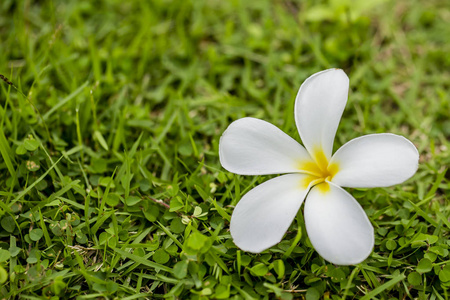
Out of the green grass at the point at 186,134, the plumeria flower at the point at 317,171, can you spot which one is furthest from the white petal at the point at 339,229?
the green grass at the point at 186,134

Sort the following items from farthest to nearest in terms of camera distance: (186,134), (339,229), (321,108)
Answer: (186,134)
(321,108)
(339,229)

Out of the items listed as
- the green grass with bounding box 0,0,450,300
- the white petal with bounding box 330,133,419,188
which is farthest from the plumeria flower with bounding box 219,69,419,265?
the green grass with bounding box 0,0,450,300

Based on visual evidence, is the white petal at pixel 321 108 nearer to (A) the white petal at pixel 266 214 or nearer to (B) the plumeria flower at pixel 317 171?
(B) the plumeria flower at pixel 317 171

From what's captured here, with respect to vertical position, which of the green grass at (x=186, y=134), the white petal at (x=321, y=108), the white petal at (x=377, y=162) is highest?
the white petal at (x=321, y=108)

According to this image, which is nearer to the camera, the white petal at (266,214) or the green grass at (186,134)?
the white petal at (266,214)

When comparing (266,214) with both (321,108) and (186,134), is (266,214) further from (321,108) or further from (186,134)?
(186,134)

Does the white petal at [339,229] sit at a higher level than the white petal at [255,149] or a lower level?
lower

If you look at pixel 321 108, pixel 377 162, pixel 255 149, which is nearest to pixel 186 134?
pixel 255 149
